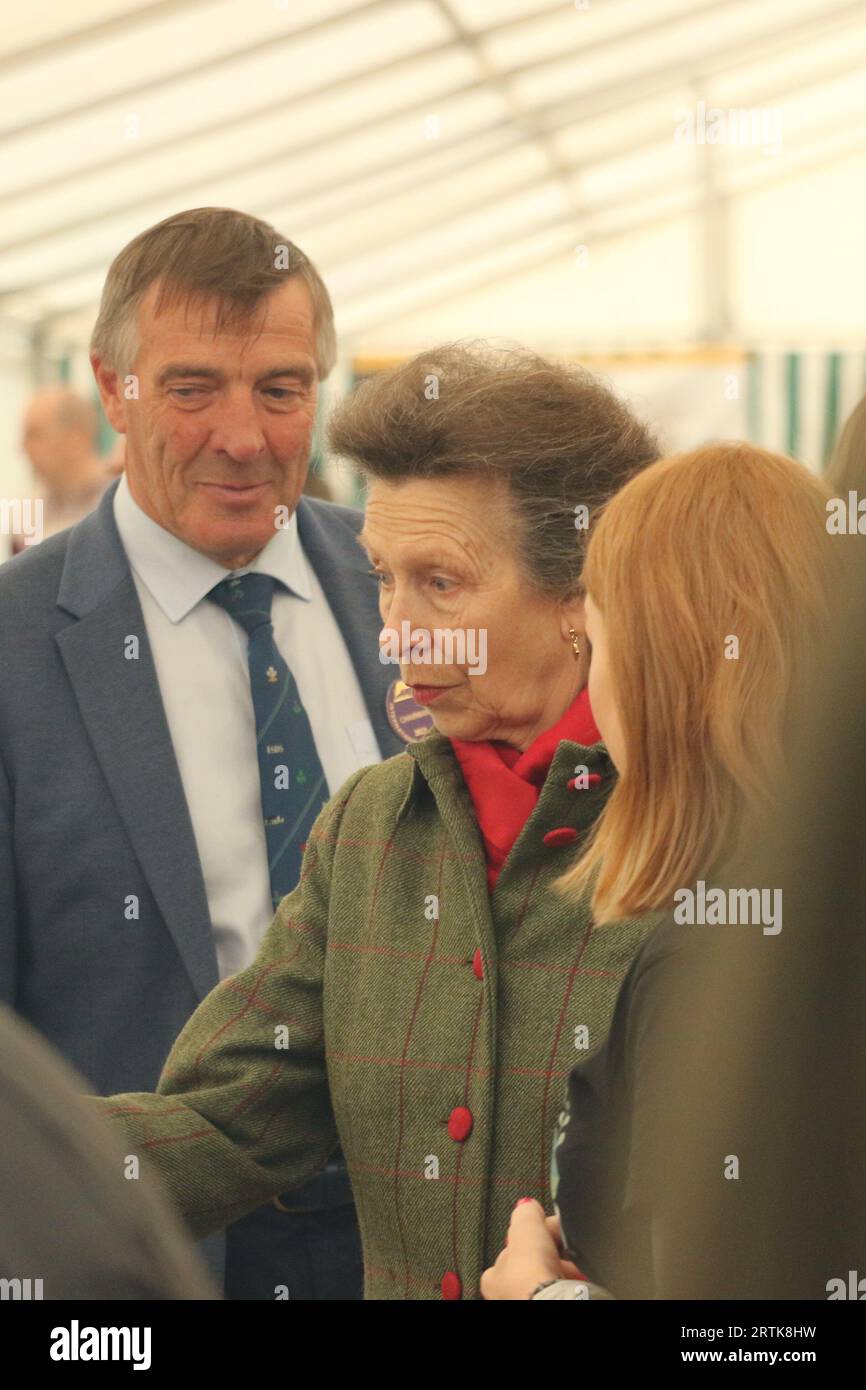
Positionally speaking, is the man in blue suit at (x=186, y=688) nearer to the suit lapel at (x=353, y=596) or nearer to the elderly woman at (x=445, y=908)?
the suit lapel at (x=353, y=596)

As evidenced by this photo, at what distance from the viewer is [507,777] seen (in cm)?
151

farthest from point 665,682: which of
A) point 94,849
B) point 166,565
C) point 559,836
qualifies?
point 166,565

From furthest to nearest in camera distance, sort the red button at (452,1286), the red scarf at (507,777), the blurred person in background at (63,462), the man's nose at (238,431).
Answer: the blurred person in background at (63,462)
the man's nose at (238,431)
the red scarf at (507,777)
the red button at (452,1286)

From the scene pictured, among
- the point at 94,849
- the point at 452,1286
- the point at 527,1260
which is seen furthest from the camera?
the point at 94,849

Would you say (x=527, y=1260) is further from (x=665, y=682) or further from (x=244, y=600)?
(x=244, y=600)

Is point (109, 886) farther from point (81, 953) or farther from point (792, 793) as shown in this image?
point (792, 793)

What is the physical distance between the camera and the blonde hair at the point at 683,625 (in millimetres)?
1127

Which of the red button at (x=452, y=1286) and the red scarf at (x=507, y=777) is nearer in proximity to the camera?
the red button at (x=452, y=1286)

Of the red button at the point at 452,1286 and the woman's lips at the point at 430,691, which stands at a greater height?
the woman's lips at the point at 430,691

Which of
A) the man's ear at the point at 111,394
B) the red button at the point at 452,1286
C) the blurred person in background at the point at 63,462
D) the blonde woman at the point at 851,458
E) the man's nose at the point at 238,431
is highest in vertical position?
the blurred person in background at the point at 63,462

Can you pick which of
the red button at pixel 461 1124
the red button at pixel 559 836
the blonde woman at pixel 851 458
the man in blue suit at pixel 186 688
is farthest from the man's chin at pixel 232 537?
the blonde woman at pixel 851 458

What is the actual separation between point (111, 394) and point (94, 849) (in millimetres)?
510

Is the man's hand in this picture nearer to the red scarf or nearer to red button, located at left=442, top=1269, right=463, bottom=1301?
red button, located at left=442, top=1269, right=463, bottom=1301

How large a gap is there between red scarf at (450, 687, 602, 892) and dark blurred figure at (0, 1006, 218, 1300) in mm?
1173
